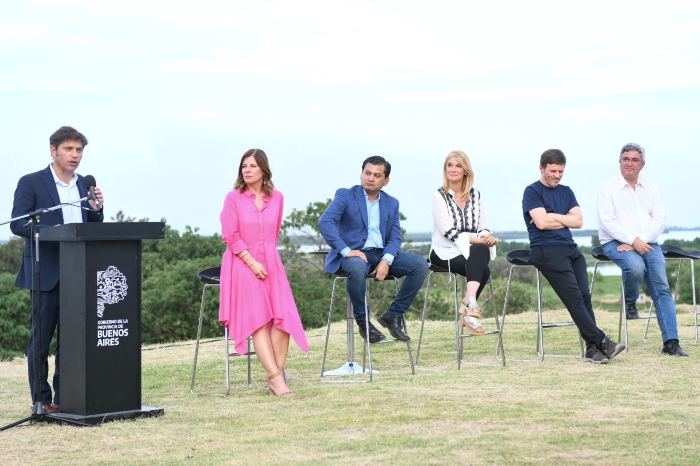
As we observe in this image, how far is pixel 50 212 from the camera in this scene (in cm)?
622

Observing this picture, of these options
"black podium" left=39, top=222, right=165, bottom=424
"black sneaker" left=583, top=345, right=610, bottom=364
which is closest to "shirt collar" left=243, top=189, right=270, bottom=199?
"black podium" left=39, top=222, right=165, bottom=424

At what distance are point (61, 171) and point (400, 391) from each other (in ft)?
9.17

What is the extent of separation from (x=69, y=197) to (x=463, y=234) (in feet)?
11.2

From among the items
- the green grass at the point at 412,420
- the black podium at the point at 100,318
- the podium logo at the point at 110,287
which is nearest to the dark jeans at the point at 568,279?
the green grass at the point at 412,420

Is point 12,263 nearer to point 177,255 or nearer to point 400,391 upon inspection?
point 177,255

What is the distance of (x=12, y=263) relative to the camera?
112 feet

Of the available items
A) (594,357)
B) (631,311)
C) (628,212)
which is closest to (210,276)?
(594,357)

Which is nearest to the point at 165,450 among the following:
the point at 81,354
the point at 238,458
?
the point at 238,458

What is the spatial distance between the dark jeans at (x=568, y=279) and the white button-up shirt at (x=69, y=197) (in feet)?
13.4

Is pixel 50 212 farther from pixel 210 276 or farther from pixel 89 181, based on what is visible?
pixel 210 276

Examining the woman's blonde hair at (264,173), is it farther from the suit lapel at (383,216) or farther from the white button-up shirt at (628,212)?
the white button-up shirt at (628,212)

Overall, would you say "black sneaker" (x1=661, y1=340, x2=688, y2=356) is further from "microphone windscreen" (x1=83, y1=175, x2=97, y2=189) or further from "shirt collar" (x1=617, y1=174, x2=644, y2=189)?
"microphone windscreen" (x1=83, y1=175, x2=97, y2=189)

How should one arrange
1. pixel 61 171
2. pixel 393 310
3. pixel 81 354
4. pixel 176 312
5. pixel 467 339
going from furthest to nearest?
pixel 176 312
pixel 467 339
pixel 393 310
pixel 61 171
pixel 81 354

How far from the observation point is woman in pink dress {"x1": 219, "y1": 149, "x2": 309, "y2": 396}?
6902mm
